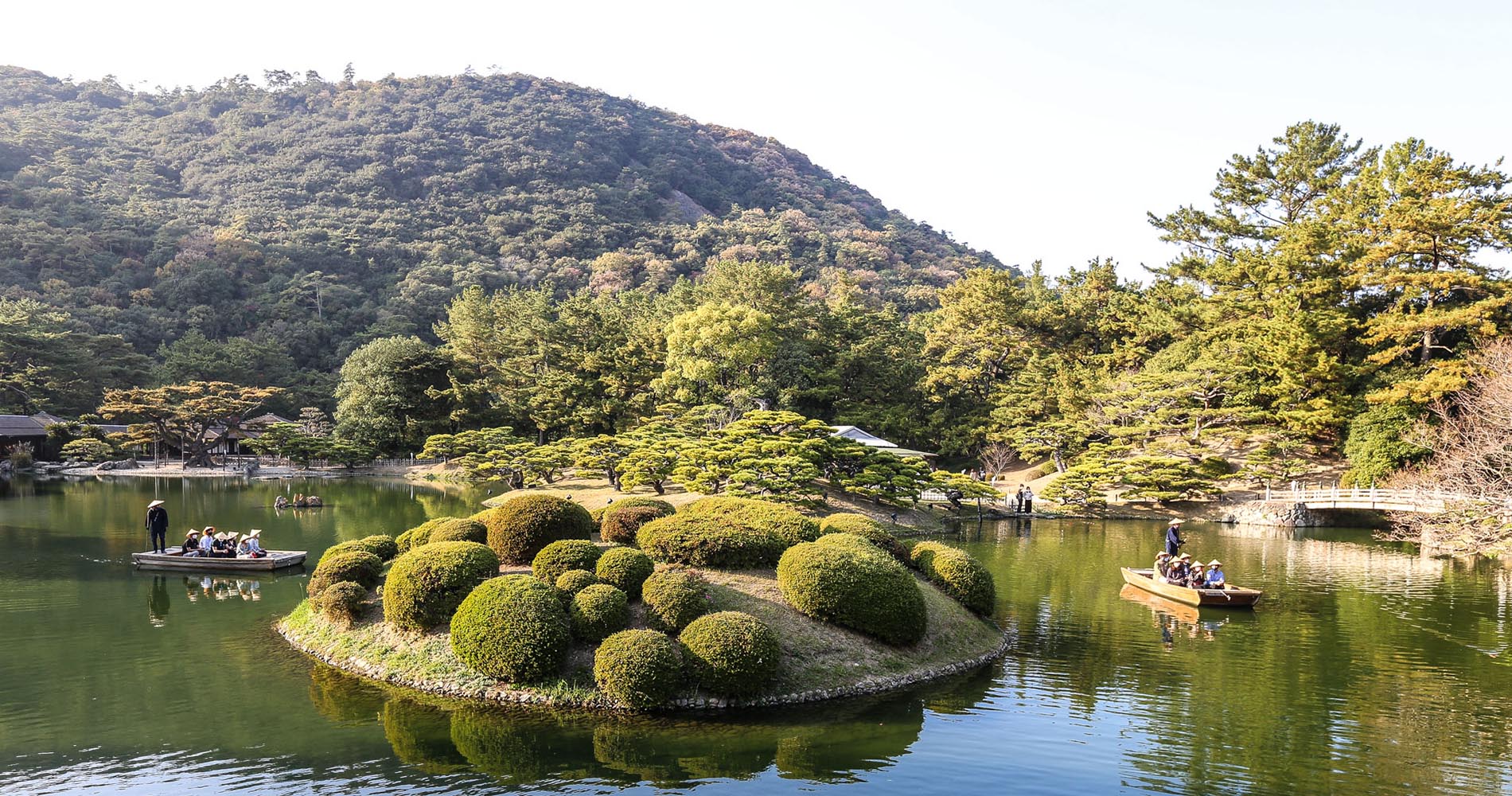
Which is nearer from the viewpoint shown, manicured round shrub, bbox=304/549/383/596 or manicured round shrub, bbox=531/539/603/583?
manicured round shrub, bbox=531/539/603/583

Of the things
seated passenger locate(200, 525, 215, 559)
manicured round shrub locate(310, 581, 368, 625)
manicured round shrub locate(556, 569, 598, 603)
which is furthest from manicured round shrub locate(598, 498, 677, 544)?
seated passenger locate(200, 525, 215, 559)

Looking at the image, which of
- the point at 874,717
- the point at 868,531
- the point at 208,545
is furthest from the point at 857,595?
the point at 208,545

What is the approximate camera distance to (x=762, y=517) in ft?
49.5

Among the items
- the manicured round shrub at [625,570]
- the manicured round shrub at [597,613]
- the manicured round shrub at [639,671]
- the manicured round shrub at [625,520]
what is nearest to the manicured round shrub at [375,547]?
the manicured round shrub at [625,520]

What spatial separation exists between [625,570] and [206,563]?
1358 centimetres

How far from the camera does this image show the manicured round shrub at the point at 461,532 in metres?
14.8

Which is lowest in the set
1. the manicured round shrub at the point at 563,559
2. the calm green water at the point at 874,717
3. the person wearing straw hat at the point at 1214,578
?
the calm green water at the point at 874,717

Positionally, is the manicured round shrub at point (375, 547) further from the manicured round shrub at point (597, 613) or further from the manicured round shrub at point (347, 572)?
the manicured round shrub at point (597, 613)

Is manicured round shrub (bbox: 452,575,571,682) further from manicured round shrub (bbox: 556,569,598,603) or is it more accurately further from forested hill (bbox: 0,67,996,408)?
forested hill (bbox: 0,67,996,408)

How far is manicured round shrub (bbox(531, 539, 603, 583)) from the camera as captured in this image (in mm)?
13023

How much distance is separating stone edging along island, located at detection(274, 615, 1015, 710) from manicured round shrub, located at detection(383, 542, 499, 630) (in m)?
0.80

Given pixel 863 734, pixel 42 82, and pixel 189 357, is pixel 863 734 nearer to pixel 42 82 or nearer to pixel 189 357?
pixel 189 357

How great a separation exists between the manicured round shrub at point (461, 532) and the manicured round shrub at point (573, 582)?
9.24 ft

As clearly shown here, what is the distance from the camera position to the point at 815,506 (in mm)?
28641
